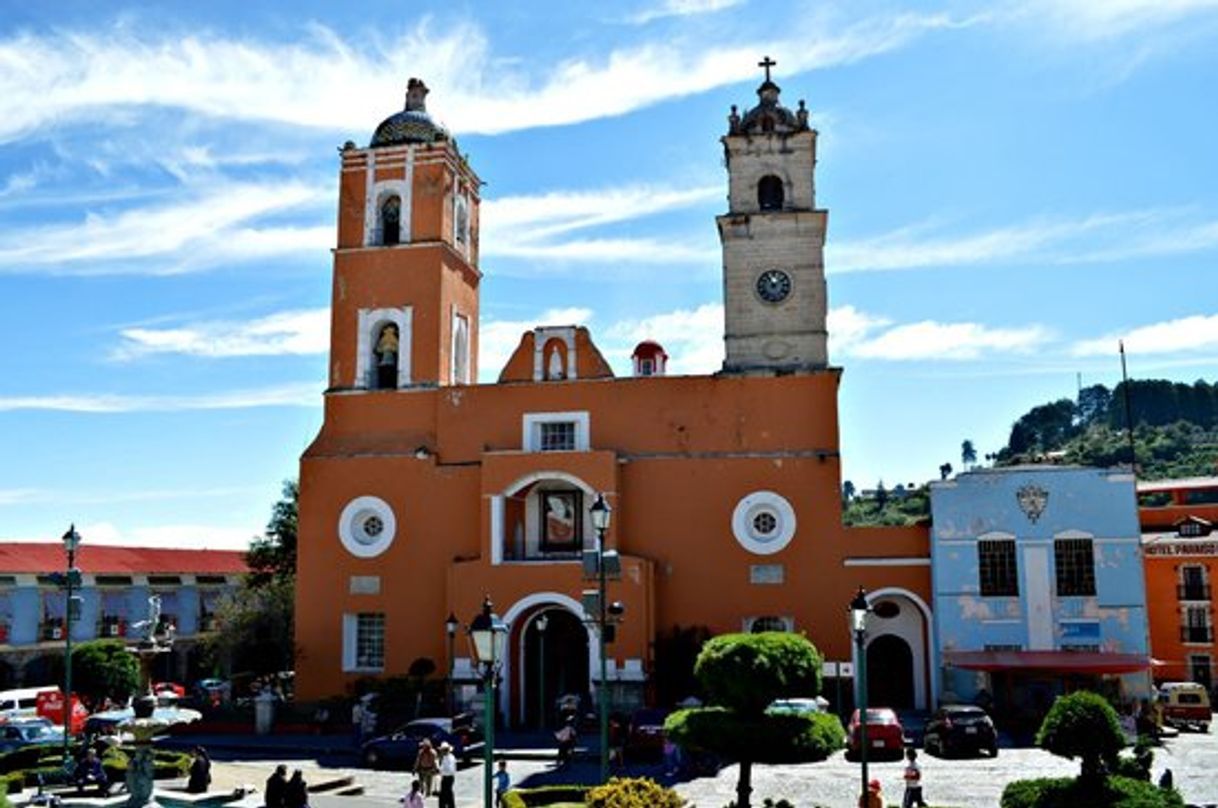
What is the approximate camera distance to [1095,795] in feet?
49.3

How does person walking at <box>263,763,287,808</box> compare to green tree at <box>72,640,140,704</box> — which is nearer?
person walking at <box>263,763,287,808</box>

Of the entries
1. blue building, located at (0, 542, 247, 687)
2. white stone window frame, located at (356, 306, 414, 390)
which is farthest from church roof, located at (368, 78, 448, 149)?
blue building, located at (0, 542, 247, 687)

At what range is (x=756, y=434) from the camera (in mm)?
34375

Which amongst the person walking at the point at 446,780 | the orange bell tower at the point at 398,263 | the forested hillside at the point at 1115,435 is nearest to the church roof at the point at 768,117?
the orange bell tower at the point at 398,263

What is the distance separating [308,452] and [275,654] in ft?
32.5

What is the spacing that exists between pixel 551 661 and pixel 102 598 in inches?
1065

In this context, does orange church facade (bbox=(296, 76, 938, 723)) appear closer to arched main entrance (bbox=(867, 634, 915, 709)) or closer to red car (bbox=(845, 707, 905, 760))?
arched main entrance (bbox=(867, 634, 915, 709))

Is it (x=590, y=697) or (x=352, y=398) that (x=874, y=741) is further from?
(x=352, y=398)

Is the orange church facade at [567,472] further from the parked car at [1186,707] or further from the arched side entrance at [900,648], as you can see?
the parked car at [1186,707]

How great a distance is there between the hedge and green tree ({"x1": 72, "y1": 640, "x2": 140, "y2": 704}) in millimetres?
33745

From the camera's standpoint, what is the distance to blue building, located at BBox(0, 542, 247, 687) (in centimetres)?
4666

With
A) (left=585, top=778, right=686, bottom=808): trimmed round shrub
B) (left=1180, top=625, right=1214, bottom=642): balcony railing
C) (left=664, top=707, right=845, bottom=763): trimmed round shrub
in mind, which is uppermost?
(left=1180, top=625, right=1214, bottom=642): balcony railing

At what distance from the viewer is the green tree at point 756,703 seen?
1711 cm

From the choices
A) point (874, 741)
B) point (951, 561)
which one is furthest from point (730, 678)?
point (951, 561)
